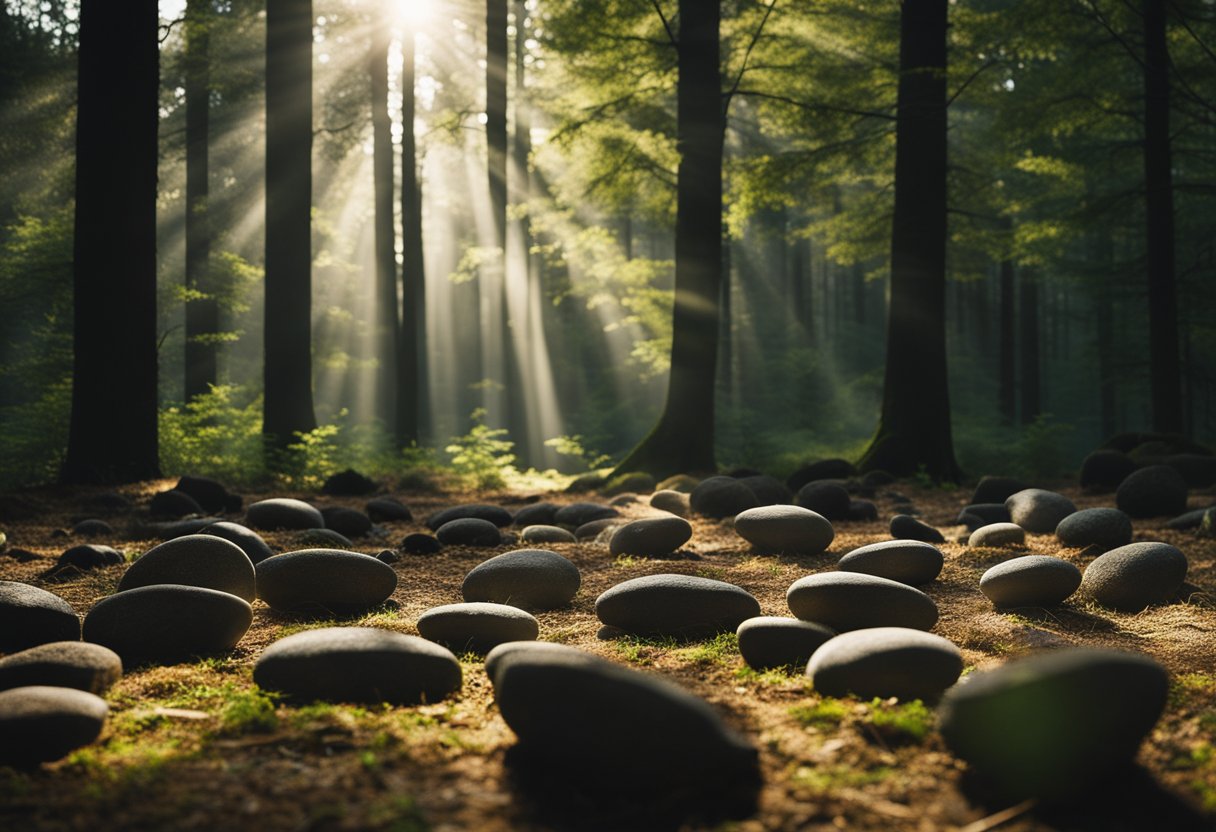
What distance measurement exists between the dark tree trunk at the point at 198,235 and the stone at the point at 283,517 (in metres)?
9.41

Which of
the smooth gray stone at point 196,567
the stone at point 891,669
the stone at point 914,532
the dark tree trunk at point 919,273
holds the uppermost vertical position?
the dark tree trunk at point 919,273

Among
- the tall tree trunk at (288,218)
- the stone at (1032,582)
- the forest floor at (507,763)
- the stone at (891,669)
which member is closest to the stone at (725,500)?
the stone at (1032,582)

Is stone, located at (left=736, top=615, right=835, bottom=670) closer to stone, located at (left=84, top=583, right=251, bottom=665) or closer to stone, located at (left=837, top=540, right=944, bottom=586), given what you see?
stone, located at (left=837, top=540, right=944, bottom=586)

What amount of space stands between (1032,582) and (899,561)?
26.4 inches

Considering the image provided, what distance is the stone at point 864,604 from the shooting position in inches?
137

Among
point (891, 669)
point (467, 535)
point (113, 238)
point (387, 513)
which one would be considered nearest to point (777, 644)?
point (891, 669)

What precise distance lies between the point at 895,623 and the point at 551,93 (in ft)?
58.2

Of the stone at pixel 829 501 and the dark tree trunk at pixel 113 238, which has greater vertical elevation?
the dark tree trunk at pixel 113 238

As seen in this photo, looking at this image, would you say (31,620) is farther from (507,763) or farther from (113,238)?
(113,238)

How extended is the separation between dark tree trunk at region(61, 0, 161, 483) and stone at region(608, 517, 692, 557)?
535 cm

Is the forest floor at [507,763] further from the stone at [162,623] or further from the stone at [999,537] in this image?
the stone at [999,537]

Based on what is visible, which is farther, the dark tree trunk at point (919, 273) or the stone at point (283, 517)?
the dark tree trunk at point (919, 273)

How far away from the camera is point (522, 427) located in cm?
2739

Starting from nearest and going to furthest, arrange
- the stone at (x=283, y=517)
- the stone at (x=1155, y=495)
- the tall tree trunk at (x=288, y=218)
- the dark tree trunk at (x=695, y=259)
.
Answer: the stone at (x=283, y=517)
the stone at (x=1155, y=495)
the dark tree trunk at (x=695, y=259)
the tall tree trunk at (x=288, y=218)
